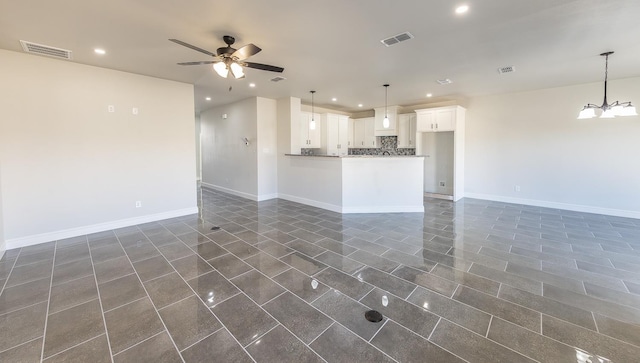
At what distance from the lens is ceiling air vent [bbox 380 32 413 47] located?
3061 mm

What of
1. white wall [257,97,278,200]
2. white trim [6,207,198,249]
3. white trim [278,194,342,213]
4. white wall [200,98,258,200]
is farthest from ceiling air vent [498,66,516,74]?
white trim [6,207,198,249]

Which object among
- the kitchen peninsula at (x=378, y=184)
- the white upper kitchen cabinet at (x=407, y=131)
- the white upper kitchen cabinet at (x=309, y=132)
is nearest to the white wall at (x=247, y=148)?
the white upper kitchen cabinet at (x=309, y=132)

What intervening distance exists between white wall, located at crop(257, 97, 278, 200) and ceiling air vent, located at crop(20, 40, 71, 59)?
11.4 feet

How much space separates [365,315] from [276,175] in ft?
17.3

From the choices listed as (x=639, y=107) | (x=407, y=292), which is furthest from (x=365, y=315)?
(x=639, y=107)

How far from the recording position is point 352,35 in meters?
3.09

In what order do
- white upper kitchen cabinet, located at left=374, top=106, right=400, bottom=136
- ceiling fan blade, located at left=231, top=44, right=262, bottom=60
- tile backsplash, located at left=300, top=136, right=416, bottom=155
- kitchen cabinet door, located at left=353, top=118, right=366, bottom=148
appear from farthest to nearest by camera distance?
1. kitchen cabinet door, located at left=353, top=118, right=366, bottom=148
2. tile backsplash, located at left=300, top=136, right=416, bottom=155
3. white upper kitchen cabinet, located at left=374, top=106, right=400, bottom=136
4. ceiling fan blade, located at left=231, top=44, right=262, bottom=60

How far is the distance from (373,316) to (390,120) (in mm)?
6599

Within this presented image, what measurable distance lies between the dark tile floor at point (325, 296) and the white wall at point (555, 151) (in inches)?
55.6

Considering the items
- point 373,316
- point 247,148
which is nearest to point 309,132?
point 247,148

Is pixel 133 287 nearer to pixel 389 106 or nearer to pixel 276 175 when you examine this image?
pixel 276 175

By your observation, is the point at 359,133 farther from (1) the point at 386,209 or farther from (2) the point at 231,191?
(2) the point at 231,191

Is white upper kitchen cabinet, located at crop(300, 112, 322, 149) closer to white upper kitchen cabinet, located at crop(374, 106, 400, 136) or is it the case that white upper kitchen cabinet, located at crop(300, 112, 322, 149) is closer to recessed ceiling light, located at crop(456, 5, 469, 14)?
white upper kitchen cabinet, located at crop(374, 106, 400, 136)

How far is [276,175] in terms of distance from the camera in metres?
6.96
